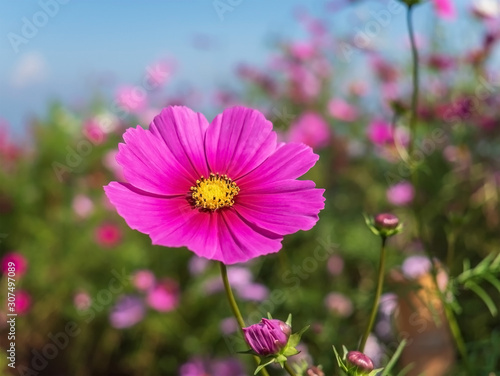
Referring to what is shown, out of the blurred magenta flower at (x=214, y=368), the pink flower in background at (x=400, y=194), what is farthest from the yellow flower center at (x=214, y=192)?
the pink flower in background at (x=400, y=194)

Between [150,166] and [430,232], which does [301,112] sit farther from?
[150,166]

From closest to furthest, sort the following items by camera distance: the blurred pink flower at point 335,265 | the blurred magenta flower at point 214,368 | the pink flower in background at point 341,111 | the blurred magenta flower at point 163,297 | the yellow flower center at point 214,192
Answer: the yellow flower center at point 214,192
the blurred magenta flower at point 214,368
the blurred magenta flower at point 163,297
the blurred pink flower at point 335,265
the pink flower in background at point 341,111

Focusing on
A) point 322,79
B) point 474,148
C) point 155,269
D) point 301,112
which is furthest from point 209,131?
point 322,79

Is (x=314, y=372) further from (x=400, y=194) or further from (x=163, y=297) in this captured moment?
(x=400, y=194)

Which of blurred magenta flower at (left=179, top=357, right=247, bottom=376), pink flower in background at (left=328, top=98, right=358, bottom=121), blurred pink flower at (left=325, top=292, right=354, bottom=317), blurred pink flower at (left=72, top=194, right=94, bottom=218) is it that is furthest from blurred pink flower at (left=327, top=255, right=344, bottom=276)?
pink flower in background at (left=328, top=98, right=358, bottom=121)

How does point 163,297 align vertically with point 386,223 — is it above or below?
below

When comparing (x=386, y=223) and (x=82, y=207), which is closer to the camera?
(x=386, y=223)

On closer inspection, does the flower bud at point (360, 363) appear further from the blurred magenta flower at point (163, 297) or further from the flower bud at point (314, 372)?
the blurred magenta flower at point (163, 297)

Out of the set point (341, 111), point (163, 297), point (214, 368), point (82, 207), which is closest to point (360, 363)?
point (214, 368)
